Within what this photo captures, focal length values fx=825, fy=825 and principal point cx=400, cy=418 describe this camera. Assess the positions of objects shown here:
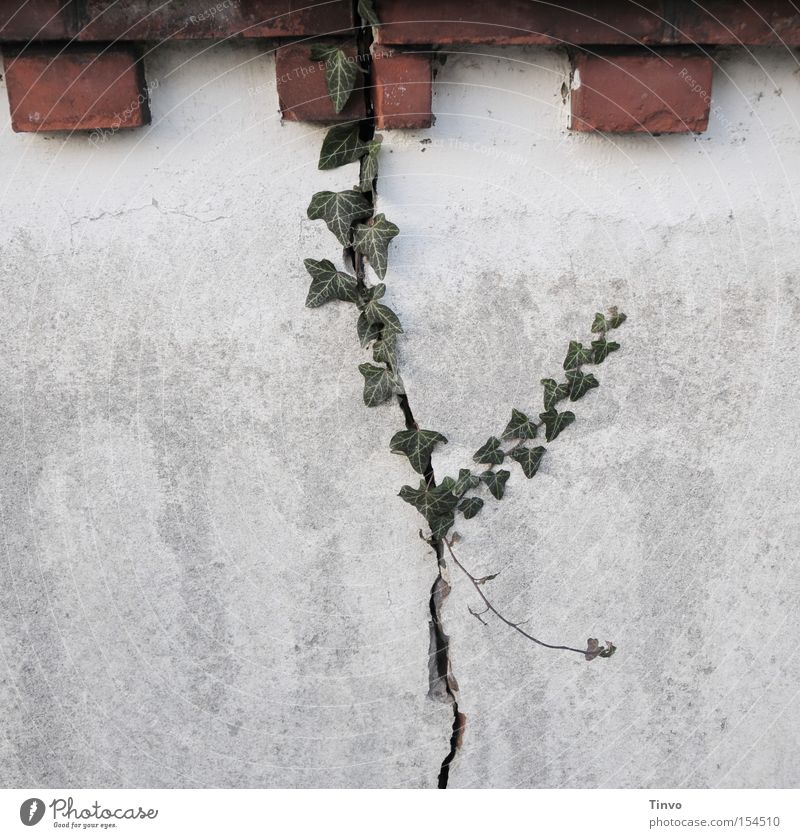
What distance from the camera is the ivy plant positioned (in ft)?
6.29

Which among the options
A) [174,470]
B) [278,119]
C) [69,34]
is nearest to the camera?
[69,34]

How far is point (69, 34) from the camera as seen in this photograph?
1.73m

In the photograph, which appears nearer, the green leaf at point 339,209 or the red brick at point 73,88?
the red brick at point 73,88

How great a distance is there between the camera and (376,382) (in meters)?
2.00

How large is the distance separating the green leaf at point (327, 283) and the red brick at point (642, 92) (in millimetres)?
643

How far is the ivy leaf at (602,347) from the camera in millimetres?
2031

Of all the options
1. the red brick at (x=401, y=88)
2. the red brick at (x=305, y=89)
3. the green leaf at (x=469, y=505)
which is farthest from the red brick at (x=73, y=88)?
the green leaf at (x=469, y=505)

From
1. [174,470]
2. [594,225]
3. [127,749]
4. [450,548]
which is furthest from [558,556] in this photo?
[127,749]

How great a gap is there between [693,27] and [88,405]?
1.63m

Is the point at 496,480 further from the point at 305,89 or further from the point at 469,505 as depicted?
the point at 305,89

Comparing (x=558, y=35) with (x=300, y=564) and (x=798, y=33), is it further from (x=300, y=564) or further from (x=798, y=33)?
(x=300, y=564)

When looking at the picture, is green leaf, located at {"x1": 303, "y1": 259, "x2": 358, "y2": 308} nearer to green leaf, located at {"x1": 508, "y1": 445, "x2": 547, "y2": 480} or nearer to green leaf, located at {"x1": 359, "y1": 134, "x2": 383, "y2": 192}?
green leaf, located at {"x1": 359, "y1": 134, "x2": 383, "y2": 192}

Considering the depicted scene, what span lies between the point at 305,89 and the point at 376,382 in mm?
680

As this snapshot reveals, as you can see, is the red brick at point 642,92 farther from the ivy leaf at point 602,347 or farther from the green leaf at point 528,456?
the green leaf at point 528,456
